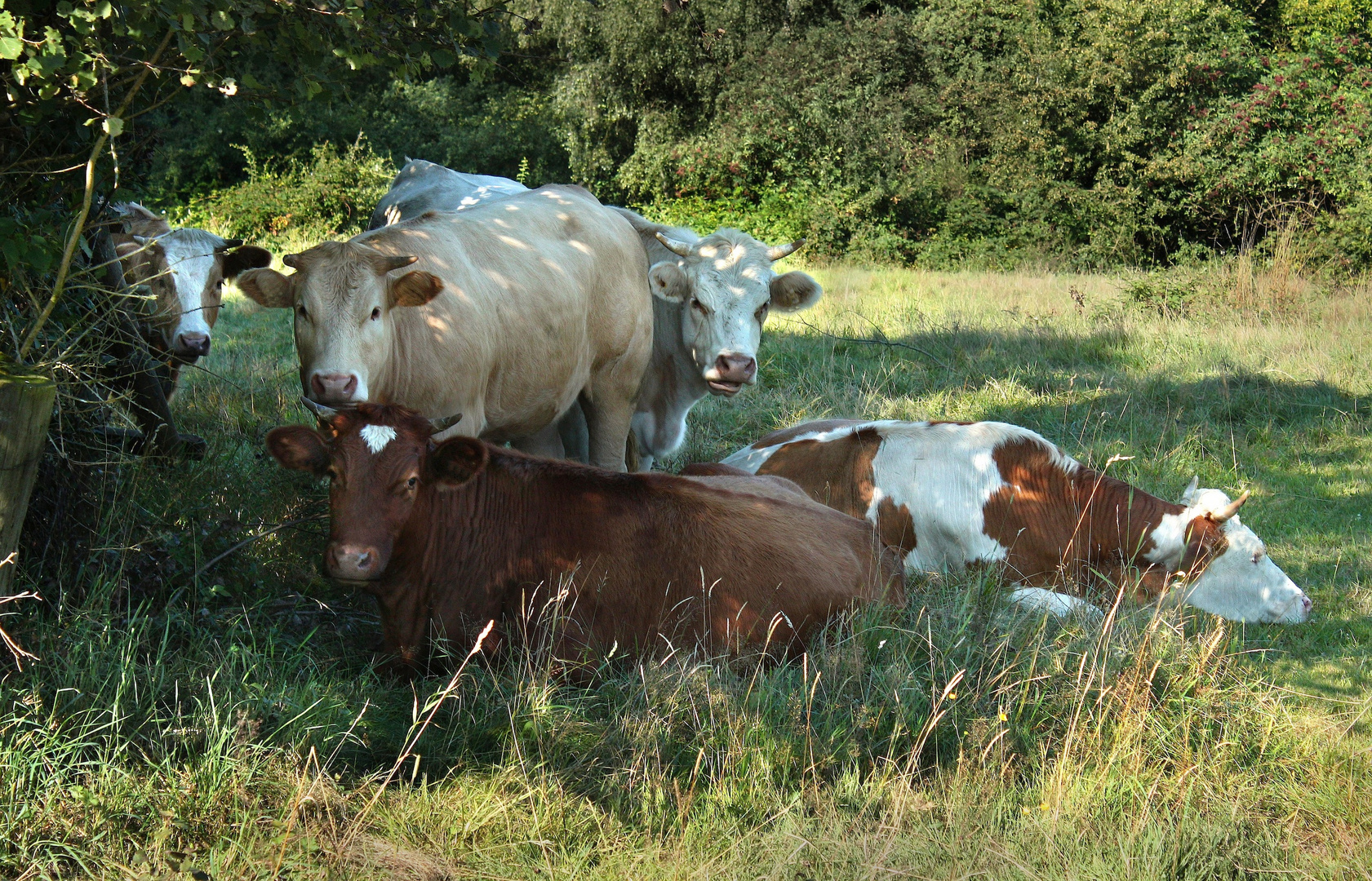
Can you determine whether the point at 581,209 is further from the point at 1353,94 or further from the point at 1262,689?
the point at 1353,94

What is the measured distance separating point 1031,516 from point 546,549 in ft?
9.28

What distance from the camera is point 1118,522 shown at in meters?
6.04

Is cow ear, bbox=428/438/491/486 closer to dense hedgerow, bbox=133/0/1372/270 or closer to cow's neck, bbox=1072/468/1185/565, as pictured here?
cow's neck, bbox=1072/468/1185/565

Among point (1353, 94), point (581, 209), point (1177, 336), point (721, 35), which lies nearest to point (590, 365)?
point (581, 209)

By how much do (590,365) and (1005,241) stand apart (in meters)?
20.9

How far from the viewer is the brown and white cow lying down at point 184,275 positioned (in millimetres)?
6297

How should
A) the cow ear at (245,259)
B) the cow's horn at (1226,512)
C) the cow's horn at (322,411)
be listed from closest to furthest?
the cow's horn at (322,411) → the cow's horn at (1226,512) → the cow ear at (245,259)

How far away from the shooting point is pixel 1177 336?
1209cm

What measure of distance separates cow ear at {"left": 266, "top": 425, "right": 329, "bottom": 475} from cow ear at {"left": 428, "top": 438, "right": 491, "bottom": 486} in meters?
0.42

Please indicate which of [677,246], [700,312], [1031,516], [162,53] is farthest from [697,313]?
[162,53]

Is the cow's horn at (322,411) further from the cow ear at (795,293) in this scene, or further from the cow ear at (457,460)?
the cow ear at (795,293)

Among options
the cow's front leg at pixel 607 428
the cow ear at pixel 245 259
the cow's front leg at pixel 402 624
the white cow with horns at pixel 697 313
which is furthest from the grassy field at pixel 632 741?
the white cow with horns at pixel 697 313

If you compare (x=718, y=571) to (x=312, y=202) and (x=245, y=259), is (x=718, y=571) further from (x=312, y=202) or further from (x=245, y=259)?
(x=312, y=202)

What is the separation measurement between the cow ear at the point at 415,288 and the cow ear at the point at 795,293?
3085 mm
